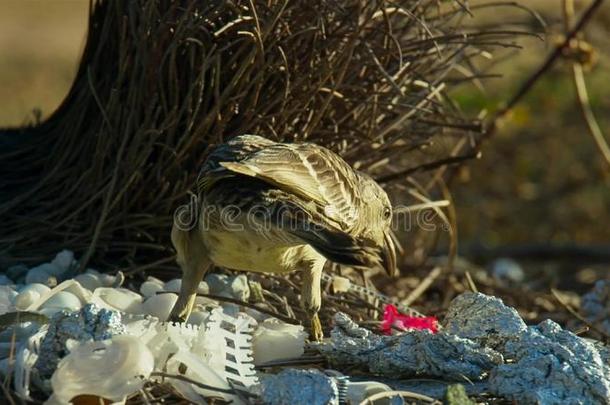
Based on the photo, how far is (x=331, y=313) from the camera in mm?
3207

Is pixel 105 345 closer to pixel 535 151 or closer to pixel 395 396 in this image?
pixel 395 396

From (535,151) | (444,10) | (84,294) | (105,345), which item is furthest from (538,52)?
(105,345)

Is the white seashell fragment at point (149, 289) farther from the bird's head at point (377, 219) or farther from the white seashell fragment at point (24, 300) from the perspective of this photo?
the bird's head at point (377, 219)

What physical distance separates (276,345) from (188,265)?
1.15ft

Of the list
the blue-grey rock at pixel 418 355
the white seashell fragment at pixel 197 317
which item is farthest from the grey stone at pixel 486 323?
the white seashell fragment at pixel 197 317

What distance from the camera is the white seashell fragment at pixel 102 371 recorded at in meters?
2.20

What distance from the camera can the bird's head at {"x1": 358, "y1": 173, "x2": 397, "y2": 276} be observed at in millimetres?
3047

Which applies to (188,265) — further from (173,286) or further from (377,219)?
(377,219)

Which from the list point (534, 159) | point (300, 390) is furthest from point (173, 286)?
point (534, 159)

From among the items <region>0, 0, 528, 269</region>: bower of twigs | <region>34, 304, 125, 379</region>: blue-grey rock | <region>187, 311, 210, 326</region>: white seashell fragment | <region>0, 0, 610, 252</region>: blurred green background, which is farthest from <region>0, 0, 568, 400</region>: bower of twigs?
<region>0, 0, 610, 252</region>: blurred green background

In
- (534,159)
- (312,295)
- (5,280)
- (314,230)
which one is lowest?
(534,159)

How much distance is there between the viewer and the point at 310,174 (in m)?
2.75

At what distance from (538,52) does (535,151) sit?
108cm

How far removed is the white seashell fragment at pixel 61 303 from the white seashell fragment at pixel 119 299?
0.21 feet
